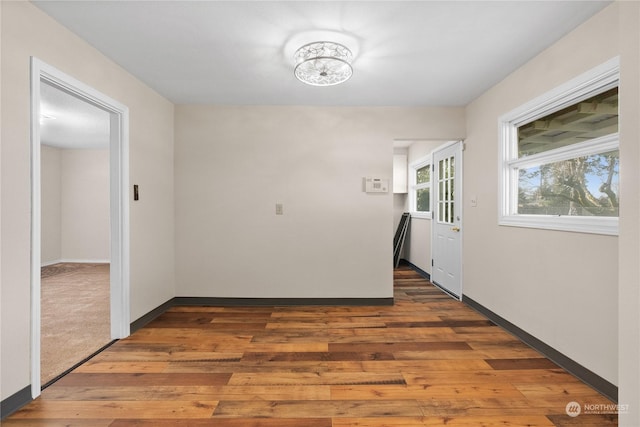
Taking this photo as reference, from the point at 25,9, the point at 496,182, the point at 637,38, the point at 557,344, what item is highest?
the point at 25,9

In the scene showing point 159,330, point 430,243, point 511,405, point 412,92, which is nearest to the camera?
point 511,405

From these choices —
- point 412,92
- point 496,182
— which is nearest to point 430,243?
point 496,182

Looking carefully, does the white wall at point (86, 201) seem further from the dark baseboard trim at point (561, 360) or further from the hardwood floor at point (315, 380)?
the dark baseboard trim at point (561, 360)

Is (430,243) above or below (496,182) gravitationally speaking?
below

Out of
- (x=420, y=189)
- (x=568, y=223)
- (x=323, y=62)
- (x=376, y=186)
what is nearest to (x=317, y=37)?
(x=323, y=62)

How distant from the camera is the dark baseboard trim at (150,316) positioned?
2.86 meters

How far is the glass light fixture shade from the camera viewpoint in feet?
7.31

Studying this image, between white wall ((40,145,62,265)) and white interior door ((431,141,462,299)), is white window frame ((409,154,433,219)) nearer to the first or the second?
white interior door ((431,141,462,299))

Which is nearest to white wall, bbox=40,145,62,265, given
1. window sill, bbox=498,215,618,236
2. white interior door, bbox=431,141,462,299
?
white interior door, bbox=431,141,462,299

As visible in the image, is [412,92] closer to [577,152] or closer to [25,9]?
[577,152]

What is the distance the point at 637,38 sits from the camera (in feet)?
4.25

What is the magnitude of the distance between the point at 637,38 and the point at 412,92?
79.1 inches

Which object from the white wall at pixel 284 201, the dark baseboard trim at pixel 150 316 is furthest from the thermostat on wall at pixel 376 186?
the dark baseboard trim at pixel 150 316

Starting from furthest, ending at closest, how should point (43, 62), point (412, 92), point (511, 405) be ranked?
point (412, 92)
point (43, 62)
point (511, 405)
